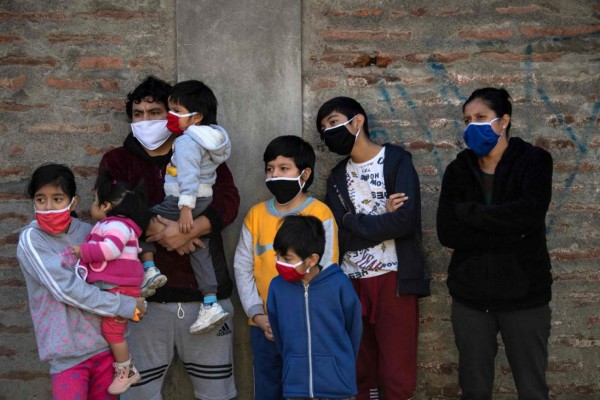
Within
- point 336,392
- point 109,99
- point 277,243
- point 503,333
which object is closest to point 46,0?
point 109,99

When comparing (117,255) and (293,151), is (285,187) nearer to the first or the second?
(293,151)

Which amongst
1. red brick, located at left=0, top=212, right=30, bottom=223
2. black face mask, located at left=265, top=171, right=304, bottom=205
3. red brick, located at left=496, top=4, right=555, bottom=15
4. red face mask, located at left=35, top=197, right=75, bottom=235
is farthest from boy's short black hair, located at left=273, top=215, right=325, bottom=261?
red brick, located at left=496, top=4, right=555, bottom=15

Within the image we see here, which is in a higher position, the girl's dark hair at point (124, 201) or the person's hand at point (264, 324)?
the girl's dark hair at point (124, 201)

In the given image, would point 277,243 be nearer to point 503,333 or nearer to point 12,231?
point 503,333

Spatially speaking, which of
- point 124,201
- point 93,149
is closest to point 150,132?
point 124,201

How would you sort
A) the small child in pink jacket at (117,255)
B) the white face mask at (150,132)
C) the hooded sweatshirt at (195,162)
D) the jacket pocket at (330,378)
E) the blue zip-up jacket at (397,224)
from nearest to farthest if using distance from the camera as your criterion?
1. the jacket pocket at (330,378)
2. the small child in pink jacket at (117,255)
3. the hooded sweatshirt at (195,162)
4. the blue zip-up jacket at (397,224)
5. the white face mask at (150,132)

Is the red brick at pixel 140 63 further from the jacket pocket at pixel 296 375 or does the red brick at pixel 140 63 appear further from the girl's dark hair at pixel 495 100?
the jacket pocket at pixel 296 375

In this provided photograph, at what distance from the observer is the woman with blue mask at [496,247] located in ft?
14.0

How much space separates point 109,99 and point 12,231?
1057 mm

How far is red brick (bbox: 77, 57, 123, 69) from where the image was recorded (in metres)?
5.30

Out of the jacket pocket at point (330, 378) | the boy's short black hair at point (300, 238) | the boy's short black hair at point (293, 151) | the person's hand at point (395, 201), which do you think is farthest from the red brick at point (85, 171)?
the jacket pocket at point (330, 378)

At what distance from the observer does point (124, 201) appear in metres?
4.36

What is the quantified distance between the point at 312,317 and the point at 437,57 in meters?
2.10

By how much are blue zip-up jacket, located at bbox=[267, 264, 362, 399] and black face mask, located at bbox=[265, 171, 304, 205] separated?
2.01ft
